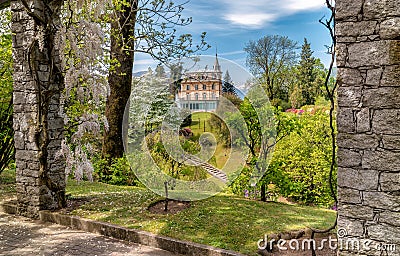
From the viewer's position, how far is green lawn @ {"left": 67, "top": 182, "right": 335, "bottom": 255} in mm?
3746

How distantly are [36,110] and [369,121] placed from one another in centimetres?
358

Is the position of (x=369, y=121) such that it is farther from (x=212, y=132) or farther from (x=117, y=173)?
(x=117, y=173)

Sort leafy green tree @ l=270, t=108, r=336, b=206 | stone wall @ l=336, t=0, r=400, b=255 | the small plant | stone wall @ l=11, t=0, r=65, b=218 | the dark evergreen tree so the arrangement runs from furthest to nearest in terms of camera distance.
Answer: the dark evergreen tree, the small plant, leafy green tree @ l=270, t=108, r=336, b=206, stone wall @ l=11, t=0, r=65, b=218, stone wall @ l=336, t=0, r=400, b=255

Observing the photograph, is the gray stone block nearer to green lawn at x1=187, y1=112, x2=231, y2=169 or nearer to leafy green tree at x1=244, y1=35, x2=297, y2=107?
green lawn at x1=187, y1=112, x2=231, y2=169

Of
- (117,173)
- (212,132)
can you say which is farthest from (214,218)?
(117,173)

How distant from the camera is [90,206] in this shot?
16.2 feet

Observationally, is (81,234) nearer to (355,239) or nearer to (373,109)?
(355,239)

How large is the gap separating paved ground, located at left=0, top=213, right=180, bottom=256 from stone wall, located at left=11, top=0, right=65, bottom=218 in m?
0.40

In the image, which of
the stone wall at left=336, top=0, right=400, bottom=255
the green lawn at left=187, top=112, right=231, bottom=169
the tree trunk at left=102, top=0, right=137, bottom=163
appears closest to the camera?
the stone wall at left=336, top=0, right=400, bottom=255

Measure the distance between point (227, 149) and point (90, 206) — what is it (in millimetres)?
1839

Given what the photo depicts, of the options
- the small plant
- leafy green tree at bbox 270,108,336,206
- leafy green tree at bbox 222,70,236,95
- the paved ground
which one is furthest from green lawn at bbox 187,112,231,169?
the small plant

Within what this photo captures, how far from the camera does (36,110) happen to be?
15.1ft

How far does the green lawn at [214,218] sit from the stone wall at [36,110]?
0.50m

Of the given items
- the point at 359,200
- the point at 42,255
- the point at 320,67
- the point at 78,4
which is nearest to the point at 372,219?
the point at 359,200
